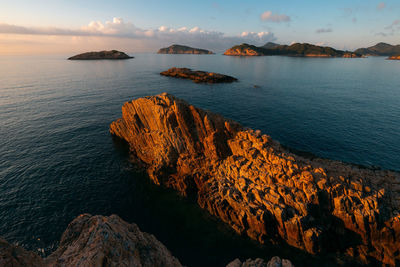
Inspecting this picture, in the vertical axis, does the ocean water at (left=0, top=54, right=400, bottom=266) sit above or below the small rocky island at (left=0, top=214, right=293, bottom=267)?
below

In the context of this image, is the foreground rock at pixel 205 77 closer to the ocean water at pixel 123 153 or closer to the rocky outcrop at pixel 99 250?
the ocean water at pixel 123 153

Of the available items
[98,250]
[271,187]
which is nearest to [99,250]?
[98,250]

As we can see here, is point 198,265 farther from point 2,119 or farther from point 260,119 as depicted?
point 2,119

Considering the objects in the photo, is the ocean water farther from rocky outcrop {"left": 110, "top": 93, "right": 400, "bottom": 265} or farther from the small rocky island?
the small rocky island

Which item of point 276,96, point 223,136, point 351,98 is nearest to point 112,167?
point 223,136


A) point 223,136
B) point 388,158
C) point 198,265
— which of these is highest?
point 223,136

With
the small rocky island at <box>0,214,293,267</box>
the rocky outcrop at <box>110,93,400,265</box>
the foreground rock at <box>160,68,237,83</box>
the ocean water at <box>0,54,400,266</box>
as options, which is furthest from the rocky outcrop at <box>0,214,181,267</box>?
the foreground rock at <box>160,68,237,83</box>
